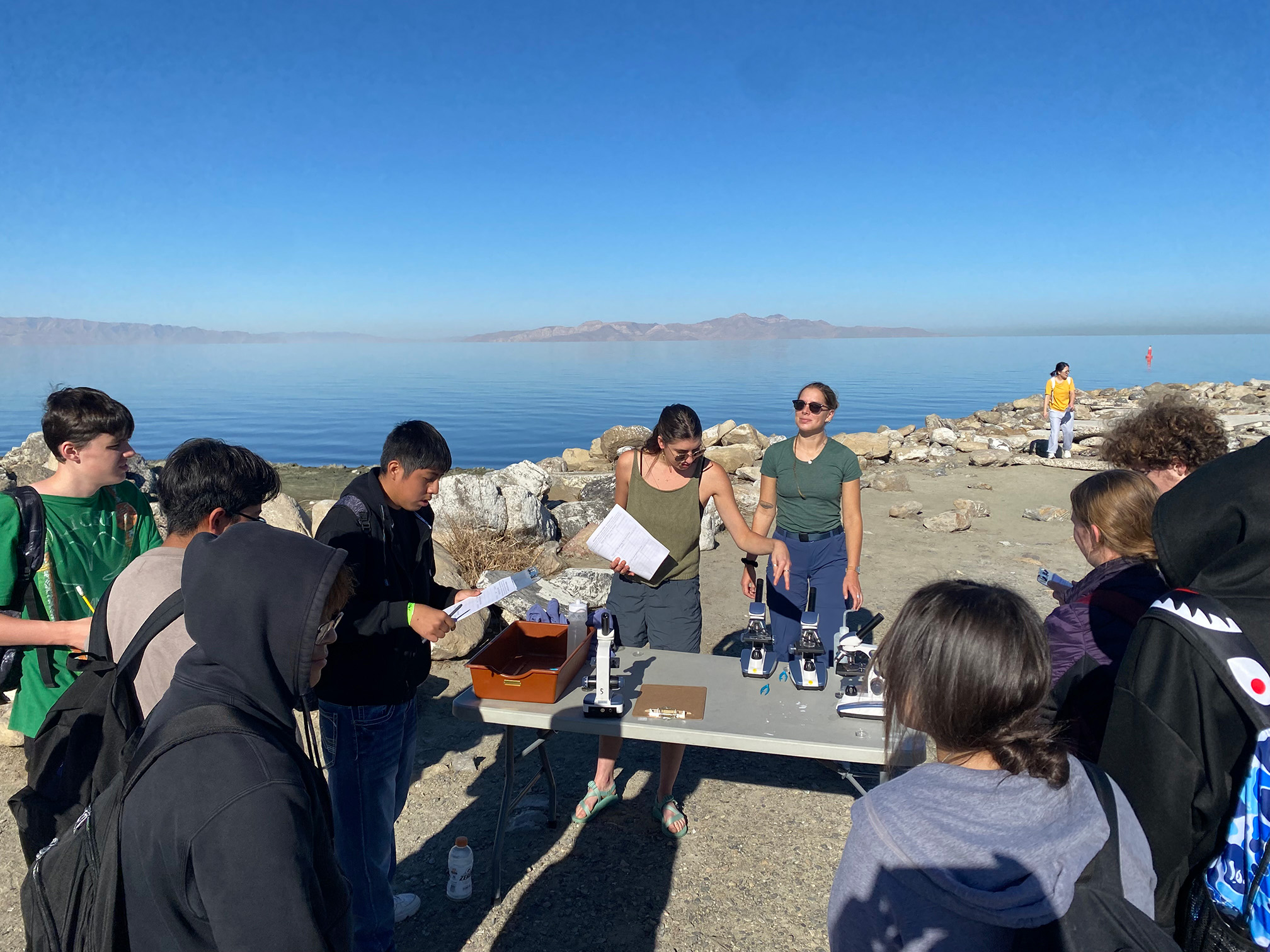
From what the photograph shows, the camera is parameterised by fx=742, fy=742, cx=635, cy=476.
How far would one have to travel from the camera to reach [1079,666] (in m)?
2.26

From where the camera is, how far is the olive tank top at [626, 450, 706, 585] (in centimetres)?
408

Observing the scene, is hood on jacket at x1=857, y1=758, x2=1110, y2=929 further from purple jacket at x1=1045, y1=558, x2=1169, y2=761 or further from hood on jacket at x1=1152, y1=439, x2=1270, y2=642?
purple jacket at x1=1045, y1=558, x2=1169, y2=761

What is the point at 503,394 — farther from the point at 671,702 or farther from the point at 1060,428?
the point at 671,702

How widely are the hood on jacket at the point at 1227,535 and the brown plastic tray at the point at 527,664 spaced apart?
235cm

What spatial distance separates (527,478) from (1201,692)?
31.2 ft

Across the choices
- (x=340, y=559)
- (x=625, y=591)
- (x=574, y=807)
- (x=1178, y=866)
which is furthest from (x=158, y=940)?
(x=574, y=807)

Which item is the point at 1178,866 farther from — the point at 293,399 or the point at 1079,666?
the point at 293,399

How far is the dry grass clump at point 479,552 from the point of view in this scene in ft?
26.4

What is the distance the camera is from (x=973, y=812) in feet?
4.48

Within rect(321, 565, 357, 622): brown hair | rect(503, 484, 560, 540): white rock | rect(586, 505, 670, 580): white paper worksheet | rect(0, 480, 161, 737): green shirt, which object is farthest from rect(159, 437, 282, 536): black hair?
rect(503, 484, 560, 540): white rock

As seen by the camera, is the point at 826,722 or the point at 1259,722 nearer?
the point at 1259,722

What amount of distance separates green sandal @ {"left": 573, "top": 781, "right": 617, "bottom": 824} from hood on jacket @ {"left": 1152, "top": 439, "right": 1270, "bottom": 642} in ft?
10.4

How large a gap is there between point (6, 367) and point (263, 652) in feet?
389

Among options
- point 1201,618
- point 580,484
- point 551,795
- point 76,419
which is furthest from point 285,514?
point 1201,618
